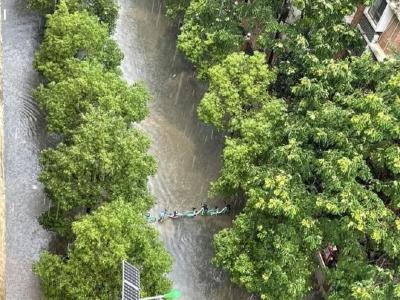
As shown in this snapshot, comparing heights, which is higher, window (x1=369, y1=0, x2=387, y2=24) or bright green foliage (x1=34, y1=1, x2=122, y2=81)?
window (x1=369, y1=0, x2=387, y2=24)

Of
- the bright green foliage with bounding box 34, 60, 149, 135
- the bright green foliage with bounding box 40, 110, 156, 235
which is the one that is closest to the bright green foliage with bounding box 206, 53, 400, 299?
the bright green foliage with bounding box 40, 110, 156, 235

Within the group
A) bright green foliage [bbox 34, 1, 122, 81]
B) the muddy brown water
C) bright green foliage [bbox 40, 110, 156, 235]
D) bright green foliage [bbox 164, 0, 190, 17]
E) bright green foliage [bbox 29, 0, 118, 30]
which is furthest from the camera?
bright green foliage [bbox 164, 0, 190, 17]

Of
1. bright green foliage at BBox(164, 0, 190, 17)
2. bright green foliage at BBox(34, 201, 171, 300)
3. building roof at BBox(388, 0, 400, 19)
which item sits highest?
building roof at BBox(388, 0, 400, 19)

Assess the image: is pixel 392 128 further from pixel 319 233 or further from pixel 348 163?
pixel 319 233

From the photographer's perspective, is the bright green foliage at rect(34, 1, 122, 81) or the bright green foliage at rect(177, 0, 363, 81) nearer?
the bright green foliage at rect(177, 0, 363, 81)

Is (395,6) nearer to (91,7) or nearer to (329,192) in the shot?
(329,192)

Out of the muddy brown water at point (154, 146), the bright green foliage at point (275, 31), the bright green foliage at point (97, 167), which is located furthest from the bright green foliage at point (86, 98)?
the bright green foliage at point (275, 31)

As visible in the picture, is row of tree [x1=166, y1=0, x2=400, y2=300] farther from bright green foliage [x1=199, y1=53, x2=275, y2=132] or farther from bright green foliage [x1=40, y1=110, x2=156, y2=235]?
bright green foliage [x1=40, y1=110, x2=156, y2=235]
